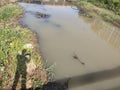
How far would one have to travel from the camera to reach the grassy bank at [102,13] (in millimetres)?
16798

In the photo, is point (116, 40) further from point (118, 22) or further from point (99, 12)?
point (99, 12)

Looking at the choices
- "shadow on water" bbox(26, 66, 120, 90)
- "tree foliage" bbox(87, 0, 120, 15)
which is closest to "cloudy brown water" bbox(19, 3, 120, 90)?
"shadow on water" bbox(26, 66, 120, 90)

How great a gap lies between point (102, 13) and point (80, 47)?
346 inches

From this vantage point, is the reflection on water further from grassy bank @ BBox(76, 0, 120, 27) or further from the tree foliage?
the tree foliage

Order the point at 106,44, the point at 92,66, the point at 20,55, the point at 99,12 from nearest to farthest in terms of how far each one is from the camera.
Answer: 1. the point at 20,55
2. the point at 92,66
3. the point at 106,44
4. the point at 99,12

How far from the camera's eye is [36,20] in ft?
48.0

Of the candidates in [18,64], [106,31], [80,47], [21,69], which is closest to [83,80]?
[21,69]

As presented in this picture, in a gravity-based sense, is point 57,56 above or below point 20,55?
below

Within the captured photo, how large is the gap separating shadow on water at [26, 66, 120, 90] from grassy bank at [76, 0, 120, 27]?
8.04 meters

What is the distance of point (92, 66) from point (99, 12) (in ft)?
36.4

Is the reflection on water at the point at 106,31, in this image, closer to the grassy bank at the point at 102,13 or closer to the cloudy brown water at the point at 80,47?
the cloudy brown water at the point at 80,47

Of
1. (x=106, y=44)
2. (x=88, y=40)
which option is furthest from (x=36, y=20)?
(x=106, y=44)

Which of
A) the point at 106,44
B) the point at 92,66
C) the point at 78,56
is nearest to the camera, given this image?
the point at 92,66

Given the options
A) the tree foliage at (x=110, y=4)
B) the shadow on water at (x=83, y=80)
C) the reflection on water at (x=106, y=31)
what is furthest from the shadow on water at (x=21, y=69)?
the tree foliage at (x=110, y=4)
